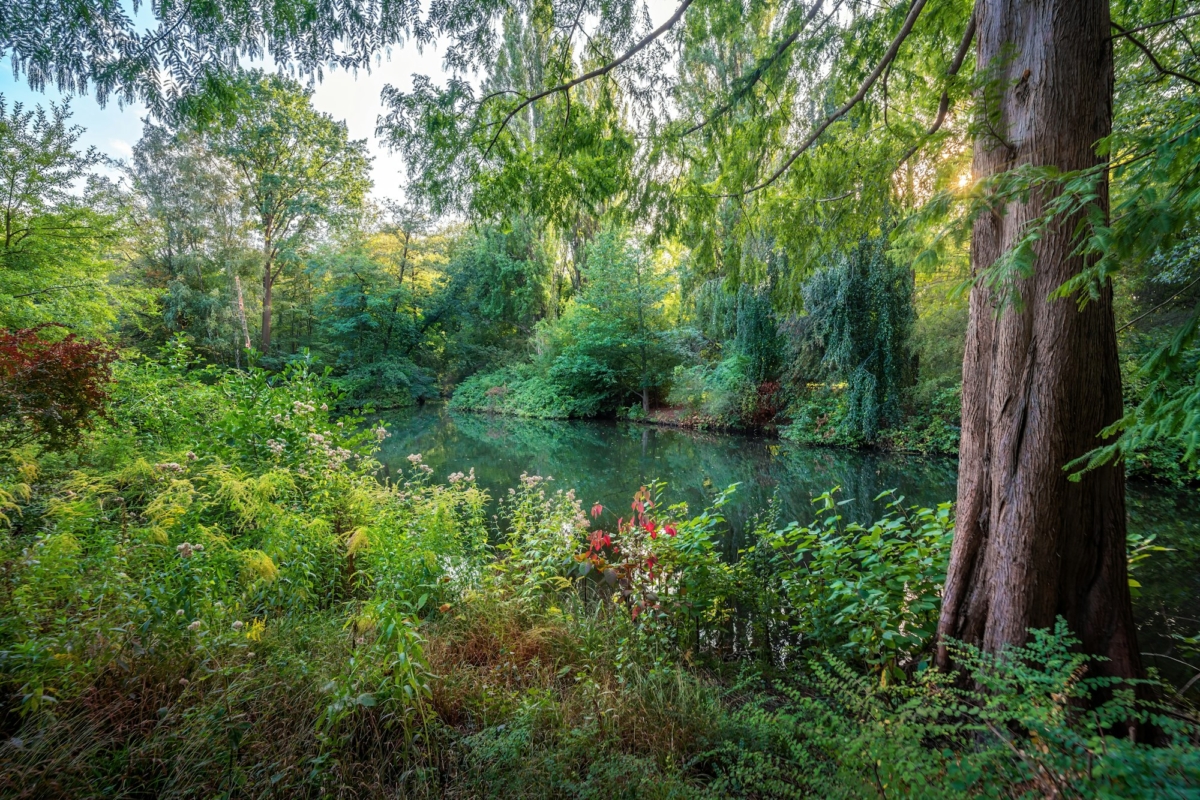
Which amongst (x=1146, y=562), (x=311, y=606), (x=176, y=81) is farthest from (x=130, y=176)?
(x=1146, y=562)

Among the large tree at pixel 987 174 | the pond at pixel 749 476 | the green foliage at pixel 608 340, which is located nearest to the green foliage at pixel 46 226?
the pond at pixel 749 476

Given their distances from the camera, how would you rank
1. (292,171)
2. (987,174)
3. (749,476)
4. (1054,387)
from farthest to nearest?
(292,171) → (749,476) → (987,174) → (1054,387)

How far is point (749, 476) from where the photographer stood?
8703mm

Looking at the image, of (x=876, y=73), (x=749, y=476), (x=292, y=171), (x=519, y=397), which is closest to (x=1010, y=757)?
(x=876, y=73)

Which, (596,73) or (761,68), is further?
(761,68)

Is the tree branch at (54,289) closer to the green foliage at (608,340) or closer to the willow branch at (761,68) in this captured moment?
the willow branch at (761,68)

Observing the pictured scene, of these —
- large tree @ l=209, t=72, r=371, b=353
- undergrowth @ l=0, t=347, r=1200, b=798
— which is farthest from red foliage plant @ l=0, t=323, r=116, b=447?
large tree @ l=209, t=72, r=371, b=353

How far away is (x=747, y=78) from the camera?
3225 millimetres

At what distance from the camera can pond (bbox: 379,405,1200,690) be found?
3826 mm

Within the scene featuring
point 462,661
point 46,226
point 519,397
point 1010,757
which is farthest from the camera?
point 519,397

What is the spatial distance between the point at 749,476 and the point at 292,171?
1805cm

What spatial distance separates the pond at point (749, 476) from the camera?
151 inches

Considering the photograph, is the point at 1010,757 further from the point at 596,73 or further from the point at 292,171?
the point at 292,171

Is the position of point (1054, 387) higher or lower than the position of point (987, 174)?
lower
